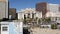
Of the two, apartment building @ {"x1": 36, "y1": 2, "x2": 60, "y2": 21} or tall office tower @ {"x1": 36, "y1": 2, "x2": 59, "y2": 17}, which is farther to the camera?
tall office tower @ {"x1": 36, "y1": 2, "x2": 59, "y2": 17}

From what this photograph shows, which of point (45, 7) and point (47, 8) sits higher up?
point (45, 7)

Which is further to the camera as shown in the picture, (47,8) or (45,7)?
(47,8)

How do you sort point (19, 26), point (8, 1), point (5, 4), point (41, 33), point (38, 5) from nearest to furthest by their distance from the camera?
1. point (19, 26)
2. point (41, 33)
3. point (5, 4)
4. point (8, 1)
5. point (38, 5)

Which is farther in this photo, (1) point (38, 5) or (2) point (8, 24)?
(1) point (38, 5)

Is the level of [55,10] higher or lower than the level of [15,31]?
higher

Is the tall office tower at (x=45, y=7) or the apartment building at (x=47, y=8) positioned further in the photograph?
the tall office tower at (x=45, y=7)

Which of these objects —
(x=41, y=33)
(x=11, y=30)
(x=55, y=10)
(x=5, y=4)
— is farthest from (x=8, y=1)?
(x=55, y=10)

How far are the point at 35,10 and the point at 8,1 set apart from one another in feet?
37.5

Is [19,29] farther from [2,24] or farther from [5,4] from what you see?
[5,4]

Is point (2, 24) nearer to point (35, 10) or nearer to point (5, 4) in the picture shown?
point (5, 4)

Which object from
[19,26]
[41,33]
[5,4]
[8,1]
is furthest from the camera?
[8,1]

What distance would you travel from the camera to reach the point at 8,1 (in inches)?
644

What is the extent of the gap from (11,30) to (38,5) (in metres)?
22.3

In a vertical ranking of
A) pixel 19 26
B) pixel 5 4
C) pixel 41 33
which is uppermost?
pixel 5 4
